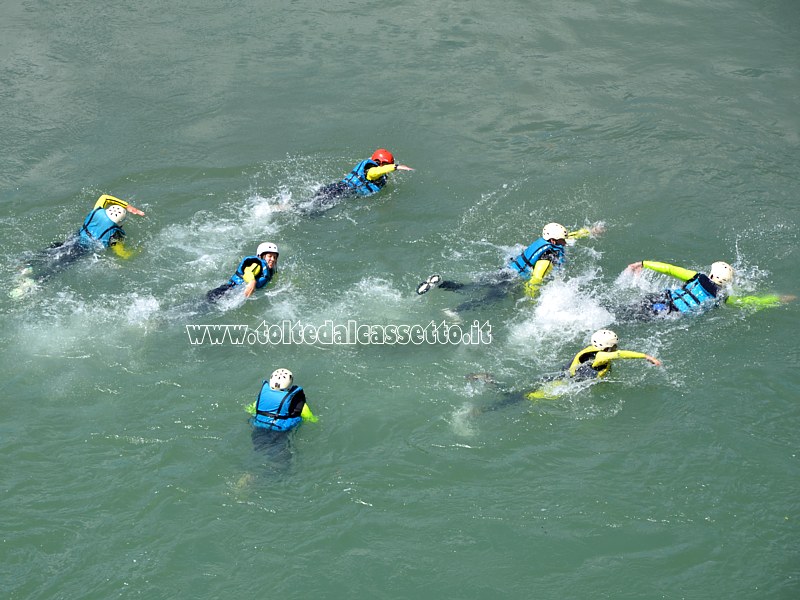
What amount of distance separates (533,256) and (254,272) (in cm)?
509

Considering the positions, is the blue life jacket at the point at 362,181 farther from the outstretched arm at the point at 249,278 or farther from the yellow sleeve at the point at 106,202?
the yellow sleeve at the point at 106,202

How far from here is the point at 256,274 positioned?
15.4 meters

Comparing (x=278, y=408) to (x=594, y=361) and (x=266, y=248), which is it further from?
(x=594, y=361)

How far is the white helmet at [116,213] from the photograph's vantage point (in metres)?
16.4

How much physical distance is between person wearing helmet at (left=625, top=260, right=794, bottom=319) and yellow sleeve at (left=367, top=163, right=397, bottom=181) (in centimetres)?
551

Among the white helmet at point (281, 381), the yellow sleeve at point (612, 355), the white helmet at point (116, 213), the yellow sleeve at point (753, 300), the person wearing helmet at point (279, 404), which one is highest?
the white helmet at point (116, 213)

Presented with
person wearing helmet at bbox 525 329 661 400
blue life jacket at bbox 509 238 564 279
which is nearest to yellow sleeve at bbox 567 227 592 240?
blue life jacket at bbox 509 238 564 279

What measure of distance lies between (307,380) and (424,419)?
2.13 m

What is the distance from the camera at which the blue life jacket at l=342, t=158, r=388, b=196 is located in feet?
59.8

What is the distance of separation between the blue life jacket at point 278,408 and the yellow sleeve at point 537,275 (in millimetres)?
5013

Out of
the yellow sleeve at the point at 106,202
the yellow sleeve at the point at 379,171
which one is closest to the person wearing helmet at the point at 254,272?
the yellow sleeve at the point at 106,202

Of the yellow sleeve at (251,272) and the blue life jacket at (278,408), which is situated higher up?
the yellow sleeve at (251,272)

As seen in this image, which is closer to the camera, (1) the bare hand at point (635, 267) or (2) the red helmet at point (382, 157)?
(1) the bare hand at point (635, 267)

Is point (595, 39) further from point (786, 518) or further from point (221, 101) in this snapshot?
point (786, 518)
